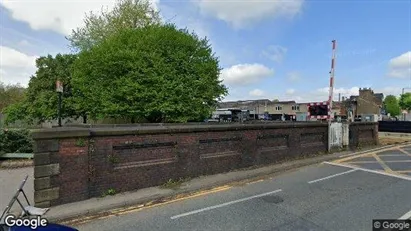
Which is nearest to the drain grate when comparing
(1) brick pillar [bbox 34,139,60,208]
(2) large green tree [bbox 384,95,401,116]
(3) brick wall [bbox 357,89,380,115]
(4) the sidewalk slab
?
(4) the sidewalk slab

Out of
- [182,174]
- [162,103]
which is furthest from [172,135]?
[162,103]

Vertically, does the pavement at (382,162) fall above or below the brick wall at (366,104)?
below

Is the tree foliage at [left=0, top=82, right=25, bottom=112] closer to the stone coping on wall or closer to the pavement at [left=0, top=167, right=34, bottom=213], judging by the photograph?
the pavement at [left=0, top=167, right=34, bottom=213]

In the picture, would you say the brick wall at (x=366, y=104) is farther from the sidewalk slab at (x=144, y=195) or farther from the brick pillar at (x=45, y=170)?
the brick pillar at (x=45, y=170)

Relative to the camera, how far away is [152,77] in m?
16.8

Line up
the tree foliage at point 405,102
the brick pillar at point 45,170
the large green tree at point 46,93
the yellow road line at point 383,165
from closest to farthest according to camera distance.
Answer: the brick pillar at point 45,170
the yellow road line at point 383,165
the large green tree at point 46,93
the tree foliage at point 405,102

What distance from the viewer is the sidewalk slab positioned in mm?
6324

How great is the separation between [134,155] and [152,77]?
30.5ft

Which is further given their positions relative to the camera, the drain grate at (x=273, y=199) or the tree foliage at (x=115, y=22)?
the tree foliage at (x=115, y=22)

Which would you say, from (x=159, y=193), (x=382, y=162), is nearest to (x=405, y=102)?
(x=382, y=162)

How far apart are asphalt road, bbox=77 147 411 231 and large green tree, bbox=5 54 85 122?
20.0m

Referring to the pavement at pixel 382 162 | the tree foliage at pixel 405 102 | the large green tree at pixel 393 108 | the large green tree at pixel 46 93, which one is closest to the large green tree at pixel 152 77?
the large green tree at pixel 46 93

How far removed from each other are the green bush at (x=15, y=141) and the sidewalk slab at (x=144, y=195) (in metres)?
7.36

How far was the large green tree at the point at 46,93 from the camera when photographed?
82.6 ft
